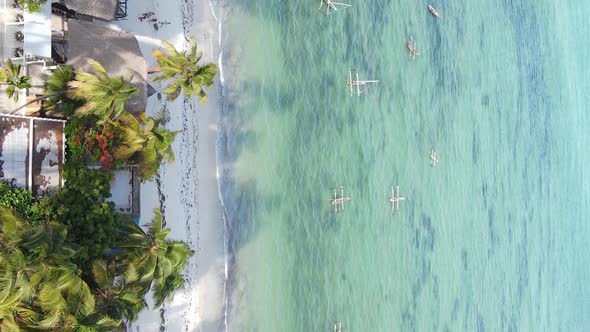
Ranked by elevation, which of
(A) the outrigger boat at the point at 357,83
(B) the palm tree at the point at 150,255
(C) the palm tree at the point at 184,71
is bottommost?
(B) the palm tree at the point at 150,255

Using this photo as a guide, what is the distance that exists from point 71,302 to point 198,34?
29.4 feet

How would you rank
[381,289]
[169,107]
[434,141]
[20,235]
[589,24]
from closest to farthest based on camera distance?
[20,235] → [169,107] → [381,289] → [434,141] → [589,24]

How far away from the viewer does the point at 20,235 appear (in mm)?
8508

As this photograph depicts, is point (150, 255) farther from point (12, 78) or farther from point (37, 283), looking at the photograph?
point (12, 78)

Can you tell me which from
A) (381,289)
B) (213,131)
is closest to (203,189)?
(213,131)

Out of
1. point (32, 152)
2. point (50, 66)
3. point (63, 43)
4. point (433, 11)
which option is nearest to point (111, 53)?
point (63, 43)

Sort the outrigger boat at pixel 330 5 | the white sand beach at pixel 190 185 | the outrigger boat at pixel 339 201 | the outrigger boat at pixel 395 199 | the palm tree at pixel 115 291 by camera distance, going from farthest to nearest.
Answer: the outrigger boat at pixel 395 199 < the outrigger boat at pixel 330 5 < the outrigger boat at pixel 339 201 < the white sand beach at pixel 190 185 < the palm tree at pixel 115 291

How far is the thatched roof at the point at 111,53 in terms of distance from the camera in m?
11.7

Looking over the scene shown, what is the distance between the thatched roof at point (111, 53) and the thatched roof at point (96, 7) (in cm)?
28

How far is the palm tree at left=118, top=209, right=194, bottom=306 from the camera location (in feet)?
35.1

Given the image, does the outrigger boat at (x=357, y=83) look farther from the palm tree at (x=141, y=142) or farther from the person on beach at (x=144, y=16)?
the palm tree at (x=141, y=142)

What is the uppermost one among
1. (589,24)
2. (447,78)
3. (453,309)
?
(589,24)

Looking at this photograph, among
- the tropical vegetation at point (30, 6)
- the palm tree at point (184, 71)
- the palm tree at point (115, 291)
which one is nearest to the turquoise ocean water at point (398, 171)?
the palm tree at point (184, 71)

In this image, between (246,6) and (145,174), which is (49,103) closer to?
(145,174)
